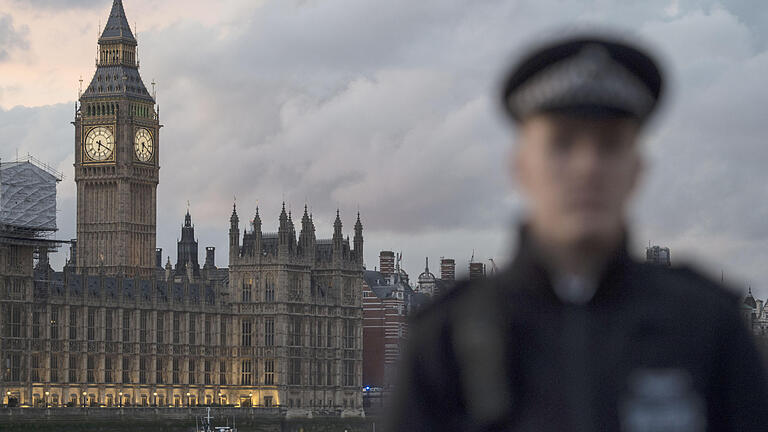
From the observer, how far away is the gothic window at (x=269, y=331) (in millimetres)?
93688

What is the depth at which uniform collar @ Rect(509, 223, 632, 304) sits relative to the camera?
2.57 meters

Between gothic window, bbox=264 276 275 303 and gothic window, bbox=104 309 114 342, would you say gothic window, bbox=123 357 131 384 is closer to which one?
gothic window, bbox=104 309 114 342

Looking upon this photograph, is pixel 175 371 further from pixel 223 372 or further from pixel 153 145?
pixel 153 145

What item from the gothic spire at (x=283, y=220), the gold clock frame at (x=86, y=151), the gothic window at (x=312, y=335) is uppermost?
the gold clock frame at (x=86, y=151)

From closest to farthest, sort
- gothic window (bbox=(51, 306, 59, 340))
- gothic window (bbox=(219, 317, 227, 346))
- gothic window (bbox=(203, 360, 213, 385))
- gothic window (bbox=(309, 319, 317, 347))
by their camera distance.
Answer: gothic window (bbox=(51, 306, 59, 340)), gothic window (bbox=(203, 360, 213, 385)), gothic window (bbox=(219, 317, 227, 346)), gothic window (bbox=(309, 319, 317, 347))

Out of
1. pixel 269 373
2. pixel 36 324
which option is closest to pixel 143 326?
pixel 269 373

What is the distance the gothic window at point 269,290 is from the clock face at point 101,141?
1700 centimetres

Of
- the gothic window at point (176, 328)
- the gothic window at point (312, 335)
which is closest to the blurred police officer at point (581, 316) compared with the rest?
the gothic window at point (176, 328)

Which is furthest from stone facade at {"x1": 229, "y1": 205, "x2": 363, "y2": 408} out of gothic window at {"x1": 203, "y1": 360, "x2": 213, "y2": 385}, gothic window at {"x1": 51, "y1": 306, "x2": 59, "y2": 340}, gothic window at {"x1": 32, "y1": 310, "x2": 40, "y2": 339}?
gothic window at {"x1": 32, "y1": 310, "x2": 40, "y2": 339}

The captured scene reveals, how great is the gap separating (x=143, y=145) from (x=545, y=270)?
10591 cm

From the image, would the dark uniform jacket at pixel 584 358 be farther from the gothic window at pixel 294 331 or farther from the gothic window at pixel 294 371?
the gothic window at pixel 294 331

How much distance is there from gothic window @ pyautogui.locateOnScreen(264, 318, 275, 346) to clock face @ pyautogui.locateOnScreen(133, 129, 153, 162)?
18.4 metres

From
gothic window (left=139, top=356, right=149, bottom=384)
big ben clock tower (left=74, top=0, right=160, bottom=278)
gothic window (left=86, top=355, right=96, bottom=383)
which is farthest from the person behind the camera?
big ben clock tower (left=74, top=0, right=160, bottom=278)

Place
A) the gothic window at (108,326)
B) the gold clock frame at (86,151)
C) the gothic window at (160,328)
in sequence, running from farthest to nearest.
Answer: the gold clock frame at (86,151), the gothic window at (160,328), the gothic window at (108,326)
